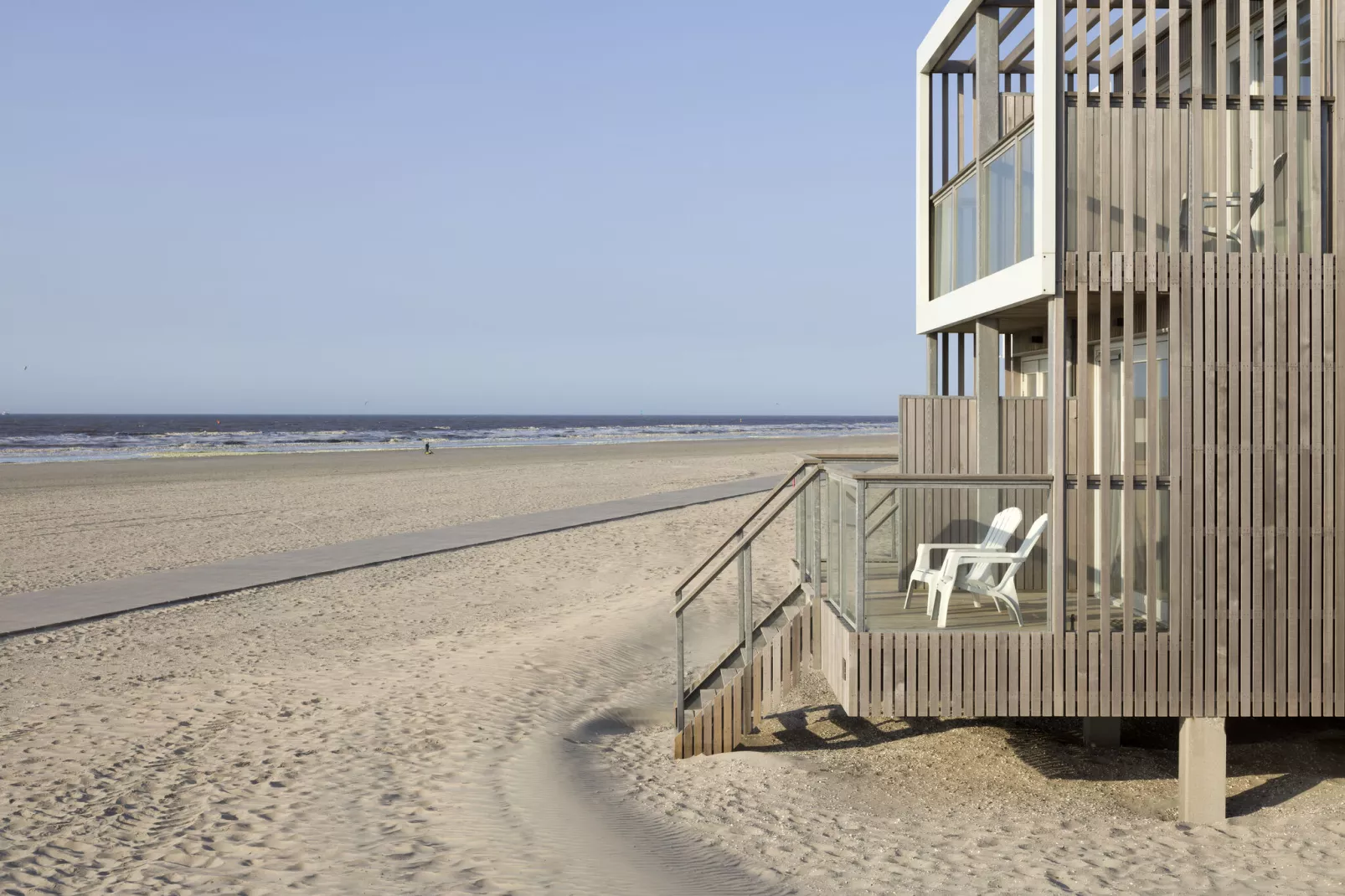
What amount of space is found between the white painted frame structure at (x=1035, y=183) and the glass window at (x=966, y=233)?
0.16 metres

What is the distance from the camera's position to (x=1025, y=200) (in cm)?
752

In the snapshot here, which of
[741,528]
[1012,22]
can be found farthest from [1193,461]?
[1012,22]

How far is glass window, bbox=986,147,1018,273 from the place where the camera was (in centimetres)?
793

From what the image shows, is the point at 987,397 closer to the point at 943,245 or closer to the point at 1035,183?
the point at 943,245

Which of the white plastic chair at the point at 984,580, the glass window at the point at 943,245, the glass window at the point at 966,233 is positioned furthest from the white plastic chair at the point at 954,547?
the glass window at the point at 943,245

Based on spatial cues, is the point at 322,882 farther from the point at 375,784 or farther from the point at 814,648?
the point at 814,648

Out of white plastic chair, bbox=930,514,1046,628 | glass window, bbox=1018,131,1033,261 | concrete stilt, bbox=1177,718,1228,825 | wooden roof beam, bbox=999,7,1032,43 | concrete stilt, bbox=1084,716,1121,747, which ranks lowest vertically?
concrete stilt, bbox=1084,716,1121,747

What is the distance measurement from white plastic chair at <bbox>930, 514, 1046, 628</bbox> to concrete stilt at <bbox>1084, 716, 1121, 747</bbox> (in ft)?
8.28

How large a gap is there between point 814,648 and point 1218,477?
3165 mm

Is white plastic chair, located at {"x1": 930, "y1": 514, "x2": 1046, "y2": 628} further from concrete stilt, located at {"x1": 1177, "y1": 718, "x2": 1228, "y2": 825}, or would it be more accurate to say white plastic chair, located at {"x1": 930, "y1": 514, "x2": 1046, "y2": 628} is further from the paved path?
the paved path

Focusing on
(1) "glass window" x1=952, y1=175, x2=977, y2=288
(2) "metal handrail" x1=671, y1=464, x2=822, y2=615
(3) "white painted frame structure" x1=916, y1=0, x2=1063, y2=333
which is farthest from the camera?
(1) "glass window" x1=952, y1=175, x2=977, y2=288

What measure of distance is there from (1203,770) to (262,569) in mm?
12842

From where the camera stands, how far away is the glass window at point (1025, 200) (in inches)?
292

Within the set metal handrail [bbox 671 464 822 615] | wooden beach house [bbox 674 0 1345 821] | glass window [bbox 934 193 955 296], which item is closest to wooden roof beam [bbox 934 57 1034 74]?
glass window [bbox 934 193 955 296]
